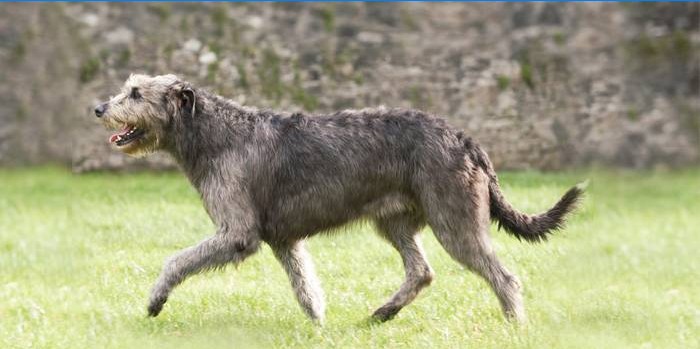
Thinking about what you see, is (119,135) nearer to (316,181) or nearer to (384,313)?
(316,181)

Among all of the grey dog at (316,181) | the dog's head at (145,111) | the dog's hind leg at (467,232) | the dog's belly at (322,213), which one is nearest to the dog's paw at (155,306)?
the grey dog at (316,181)

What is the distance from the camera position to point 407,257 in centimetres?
736

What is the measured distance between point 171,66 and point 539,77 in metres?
5.93

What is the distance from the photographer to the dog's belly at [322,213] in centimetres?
701

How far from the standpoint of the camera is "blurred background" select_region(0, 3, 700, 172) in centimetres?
1573

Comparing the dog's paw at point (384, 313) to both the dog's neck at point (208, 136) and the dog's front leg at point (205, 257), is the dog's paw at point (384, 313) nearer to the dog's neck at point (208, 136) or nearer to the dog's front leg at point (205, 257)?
the dog's front leg at point (205, 257)

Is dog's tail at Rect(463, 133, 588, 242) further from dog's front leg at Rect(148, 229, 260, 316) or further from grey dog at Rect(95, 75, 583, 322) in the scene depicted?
dog's front leg at Rect(148, 229, 260, 316)

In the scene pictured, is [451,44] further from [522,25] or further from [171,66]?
[171,66]

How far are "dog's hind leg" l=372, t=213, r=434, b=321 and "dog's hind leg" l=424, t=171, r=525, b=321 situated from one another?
0.41m

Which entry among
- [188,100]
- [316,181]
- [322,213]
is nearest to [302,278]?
[322,213]

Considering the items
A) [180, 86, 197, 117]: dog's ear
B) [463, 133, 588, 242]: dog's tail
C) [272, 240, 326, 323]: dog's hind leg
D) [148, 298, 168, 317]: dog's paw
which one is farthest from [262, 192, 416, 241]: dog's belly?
[180, 86, 197, 117]: dog's ear

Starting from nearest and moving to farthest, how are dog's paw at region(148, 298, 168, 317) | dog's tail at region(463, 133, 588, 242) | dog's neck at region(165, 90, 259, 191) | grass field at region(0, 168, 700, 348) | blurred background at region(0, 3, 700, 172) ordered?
1. grass field at region(0, 168, 700, 348)
2. dog's paw at region(148, 298, 168, 317)
3. dog's tail at region(463, 133, 588, 242)
4. dog's neck at region(165, 90, 259, 191)
5. blurred background at region(0, 3, 700, 172)

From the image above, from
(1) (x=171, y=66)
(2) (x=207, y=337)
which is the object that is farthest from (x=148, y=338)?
(1) (x=171, y=66)

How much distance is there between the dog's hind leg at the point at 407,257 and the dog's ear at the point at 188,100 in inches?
62.5
